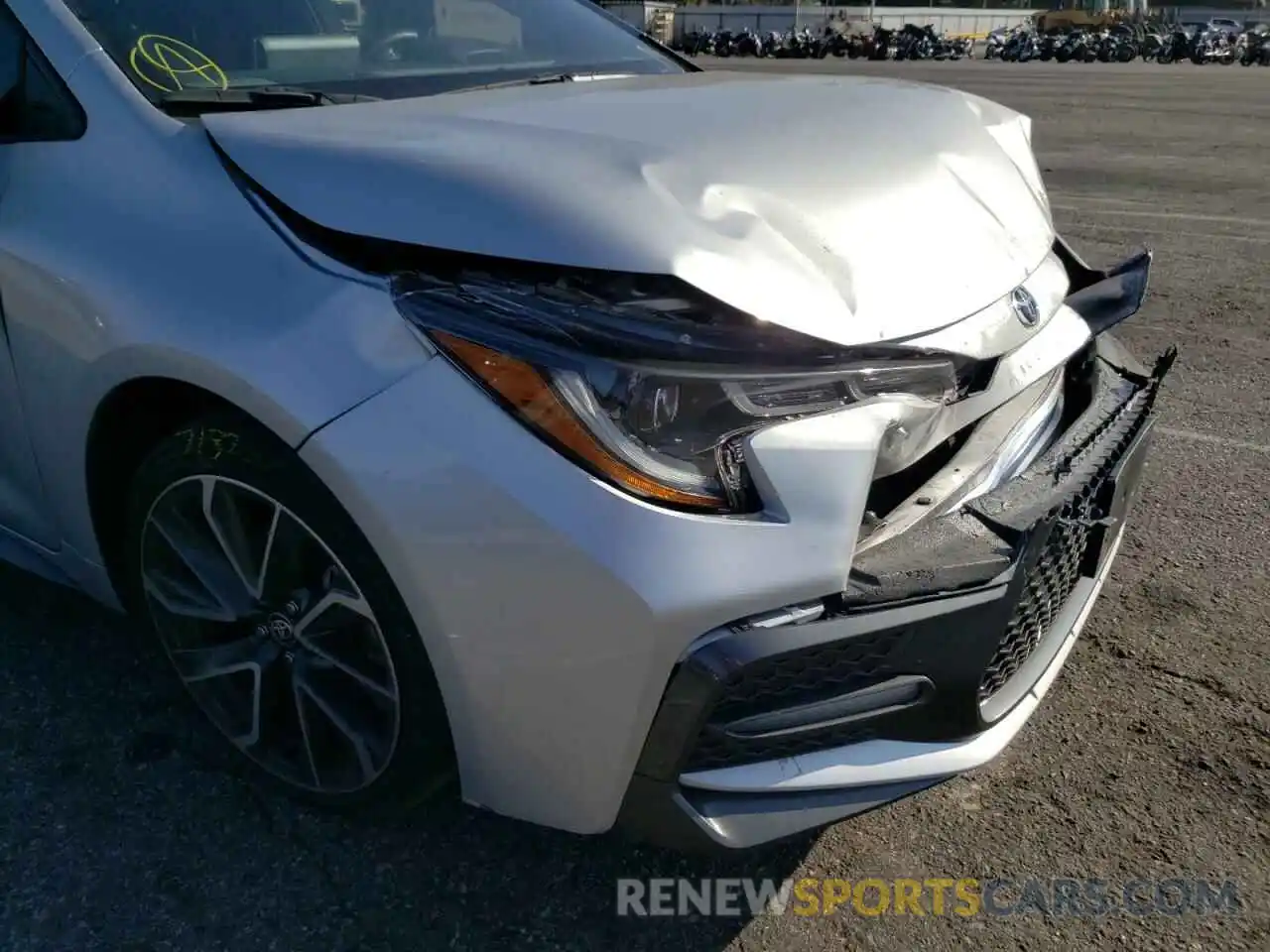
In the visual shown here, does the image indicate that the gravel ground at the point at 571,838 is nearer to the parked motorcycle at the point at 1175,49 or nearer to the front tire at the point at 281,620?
the front tire at the point at 281,620

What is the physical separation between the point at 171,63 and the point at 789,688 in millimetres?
1746

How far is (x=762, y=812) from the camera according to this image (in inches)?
67.6

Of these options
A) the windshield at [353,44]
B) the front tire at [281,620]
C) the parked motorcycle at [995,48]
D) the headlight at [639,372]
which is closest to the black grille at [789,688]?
the headlight at [639,372]

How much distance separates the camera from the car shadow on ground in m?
1.95

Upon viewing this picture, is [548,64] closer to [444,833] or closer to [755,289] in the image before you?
[755,289]

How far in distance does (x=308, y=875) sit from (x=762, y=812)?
897 millimetres

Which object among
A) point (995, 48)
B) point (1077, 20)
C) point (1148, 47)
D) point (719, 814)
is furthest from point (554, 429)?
point (1077, 20)

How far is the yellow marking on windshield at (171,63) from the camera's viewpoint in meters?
2.20

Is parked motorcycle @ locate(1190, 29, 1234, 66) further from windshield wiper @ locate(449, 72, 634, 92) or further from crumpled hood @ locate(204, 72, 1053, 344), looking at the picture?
crumpled hood @ locate(204, 72, 1053, 344)

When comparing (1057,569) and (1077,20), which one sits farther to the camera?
(1077,20)

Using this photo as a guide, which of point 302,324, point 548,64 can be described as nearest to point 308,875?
point 302,324

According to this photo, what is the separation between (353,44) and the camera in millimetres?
2666

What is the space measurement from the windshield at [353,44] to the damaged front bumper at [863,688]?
156 cm

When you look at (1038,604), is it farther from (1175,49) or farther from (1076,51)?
(1175,49)
